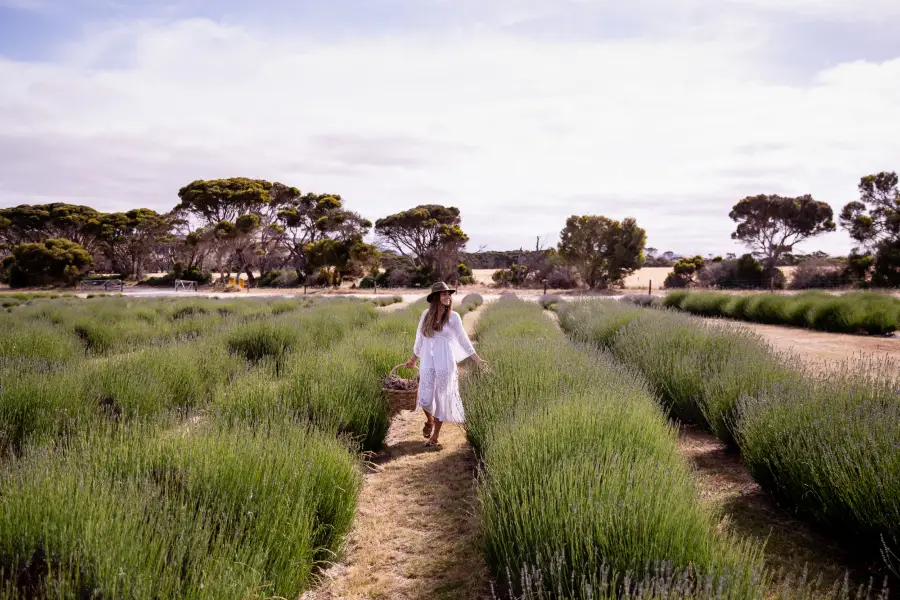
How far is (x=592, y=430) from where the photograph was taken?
3.15 m

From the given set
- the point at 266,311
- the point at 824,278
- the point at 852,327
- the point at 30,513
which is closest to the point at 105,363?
the point at 30,513

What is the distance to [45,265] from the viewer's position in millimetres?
33188

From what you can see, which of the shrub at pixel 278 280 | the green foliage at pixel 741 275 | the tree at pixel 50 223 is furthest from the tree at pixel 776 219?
the tree at pixel 50 223

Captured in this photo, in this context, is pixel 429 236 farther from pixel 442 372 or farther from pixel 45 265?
pixel 442 372

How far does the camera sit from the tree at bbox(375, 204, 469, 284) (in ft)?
127

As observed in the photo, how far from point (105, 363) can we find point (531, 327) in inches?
220

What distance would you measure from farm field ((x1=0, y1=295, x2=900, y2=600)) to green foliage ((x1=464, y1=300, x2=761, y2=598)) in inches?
0.5

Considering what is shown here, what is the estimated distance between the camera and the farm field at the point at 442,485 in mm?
1962

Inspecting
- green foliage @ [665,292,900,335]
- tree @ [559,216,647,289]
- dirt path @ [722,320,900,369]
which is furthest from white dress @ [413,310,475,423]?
tree @ [559,216,647,289]

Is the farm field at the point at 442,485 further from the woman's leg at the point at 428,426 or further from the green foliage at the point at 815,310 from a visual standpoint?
the green foliage at the point at 815,310

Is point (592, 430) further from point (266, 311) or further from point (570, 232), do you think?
point (570, 232)

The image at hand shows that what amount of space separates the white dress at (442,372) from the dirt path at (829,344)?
19.5 feet

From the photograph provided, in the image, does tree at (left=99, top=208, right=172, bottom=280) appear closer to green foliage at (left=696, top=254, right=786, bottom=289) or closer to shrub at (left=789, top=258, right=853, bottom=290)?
green foliage at (left=696, top=254, right=786, bottom=289)

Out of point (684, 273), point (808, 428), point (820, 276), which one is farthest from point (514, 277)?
point (808, 428)
